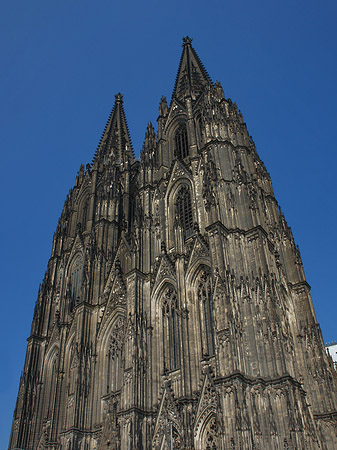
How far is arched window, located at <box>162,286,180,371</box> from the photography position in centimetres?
2591

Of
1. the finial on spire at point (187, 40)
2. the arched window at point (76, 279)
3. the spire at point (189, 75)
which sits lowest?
the arched window at point (76, 279)

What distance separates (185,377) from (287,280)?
1096 cm

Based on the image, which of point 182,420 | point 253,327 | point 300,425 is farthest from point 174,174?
point 300,425

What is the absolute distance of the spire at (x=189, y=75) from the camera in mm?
40875

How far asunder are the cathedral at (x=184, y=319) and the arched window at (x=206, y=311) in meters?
0.08

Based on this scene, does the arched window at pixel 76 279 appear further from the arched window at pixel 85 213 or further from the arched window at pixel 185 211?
the arched window at pixel 185 211

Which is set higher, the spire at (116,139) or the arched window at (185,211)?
the spire at (116,139)

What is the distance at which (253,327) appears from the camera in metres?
22.2

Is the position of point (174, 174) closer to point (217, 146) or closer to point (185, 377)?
point (217, 146)

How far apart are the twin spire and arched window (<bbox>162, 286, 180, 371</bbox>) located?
18755 millimetres

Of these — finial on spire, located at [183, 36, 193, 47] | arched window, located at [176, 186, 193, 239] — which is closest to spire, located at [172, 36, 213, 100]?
finial on spire, located at [183, 36, 193, 47]

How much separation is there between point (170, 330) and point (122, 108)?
3762 centimetres

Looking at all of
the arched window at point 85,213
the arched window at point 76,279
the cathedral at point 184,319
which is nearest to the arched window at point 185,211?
the cathedral at point 184,319

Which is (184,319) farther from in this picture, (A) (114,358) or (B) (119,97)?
(B) (119,97)
